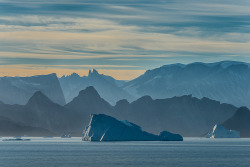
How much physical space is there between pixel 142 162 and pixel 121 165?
1253cm

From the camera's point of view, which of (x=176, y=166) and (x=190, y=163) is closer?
(x=176, y=166)

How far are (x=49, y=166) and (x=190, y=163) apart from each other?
37.0 meters

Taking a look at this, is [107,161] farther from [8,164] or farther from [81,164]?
[8,164]

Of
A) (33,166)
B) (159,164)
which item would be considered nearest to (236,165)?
(159,164)

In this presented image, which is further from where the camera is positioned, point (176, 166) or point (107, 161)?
point (107, 161)

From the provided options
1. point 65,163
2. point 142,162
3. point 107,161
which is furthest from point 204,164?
A: point 65,163

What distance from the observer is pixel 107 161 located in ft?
499

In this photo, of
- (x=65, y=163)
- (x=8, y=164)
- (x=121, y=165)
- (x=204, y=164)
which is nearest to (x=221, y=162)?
(x=204, y=164)

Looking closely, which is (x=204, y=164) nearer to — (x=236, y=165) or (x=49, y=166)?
(x=236, y=165)

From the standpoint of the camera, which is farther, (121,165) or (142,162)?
(142,162)

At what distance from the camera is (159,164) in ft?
476

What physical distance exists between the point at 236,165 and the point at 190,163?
1252 cm

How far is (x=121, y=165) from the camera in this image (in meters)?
140

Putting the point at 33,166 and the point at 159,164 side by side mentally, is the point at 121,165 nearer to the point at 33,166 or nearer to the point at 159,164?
the point at 159,164
